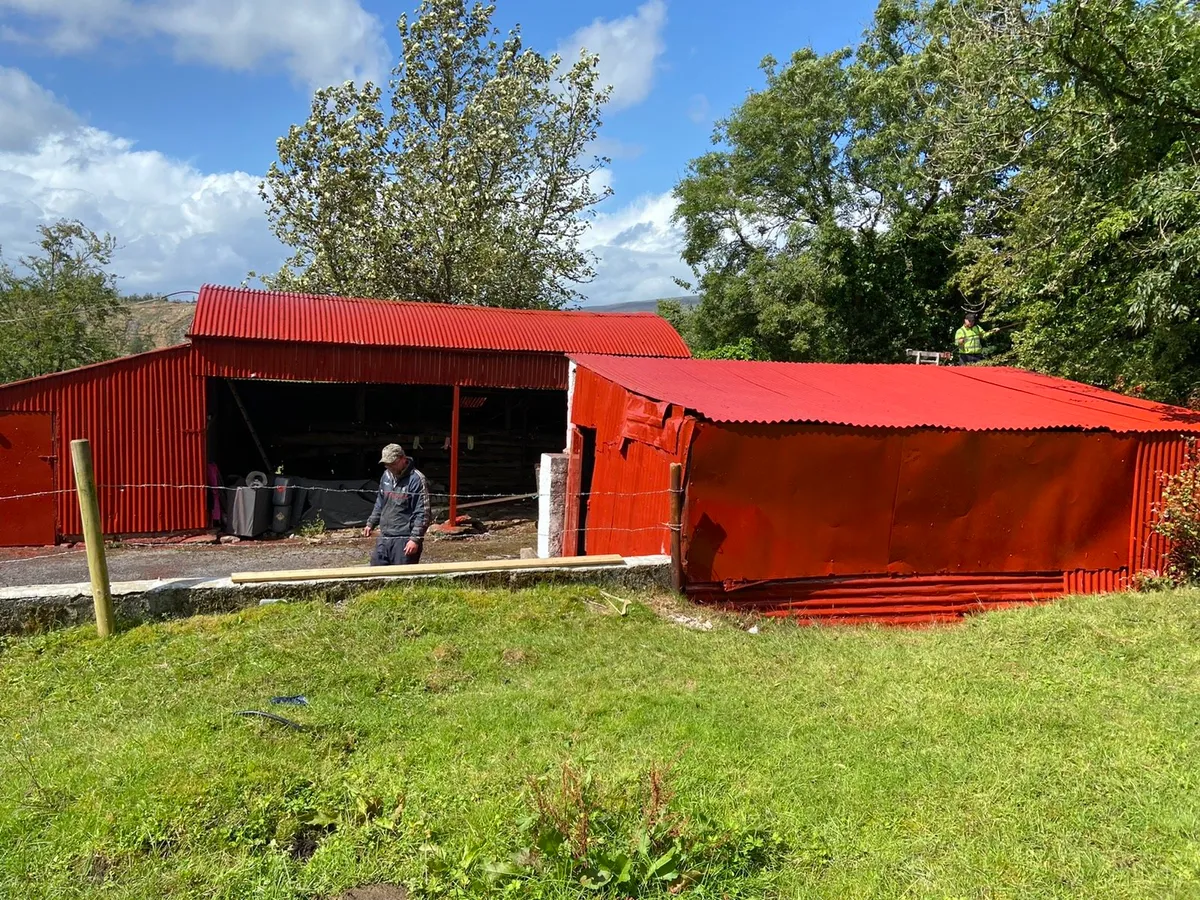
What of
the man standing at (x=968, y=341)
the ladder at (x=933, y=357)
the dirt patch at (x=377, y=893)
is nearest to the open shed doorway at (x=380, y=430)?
the ladder at (x=933, y=357)

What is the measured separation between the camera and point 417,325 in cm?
1480

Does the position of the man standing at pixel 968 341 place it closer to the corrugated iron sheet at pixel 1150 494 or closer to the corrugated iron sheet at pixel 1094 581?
the corrugated iron sheet at pixel 1150 494

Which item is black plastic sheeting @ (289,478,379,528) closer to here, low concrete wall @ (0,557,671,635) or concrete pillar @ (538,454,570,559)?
concrete pillar @ (538,454,570,559)

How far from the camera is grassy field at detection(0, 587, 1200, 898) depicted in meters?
3.26

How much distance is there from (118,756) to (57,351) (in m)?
22.9

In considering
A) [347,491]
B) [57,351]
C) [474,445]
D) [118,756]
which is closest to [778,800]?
[118,756]

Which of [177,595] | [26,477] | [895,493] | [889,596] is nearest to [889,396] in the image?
[895,493]

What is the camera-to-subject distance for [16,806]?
3.60 meters

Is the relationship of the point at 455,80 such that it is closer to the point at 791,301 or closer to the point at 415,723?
the point at 791,301

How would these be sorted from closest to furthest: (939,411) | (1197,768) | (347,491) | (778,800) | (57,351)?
(778,800) → (1197,768) → (939,411) → (347,491) → (57,351)

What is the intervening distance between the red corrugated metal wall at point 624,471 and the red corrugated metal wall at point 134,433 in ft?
22.2

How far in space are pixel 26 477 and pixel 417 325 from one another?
6.81 meters

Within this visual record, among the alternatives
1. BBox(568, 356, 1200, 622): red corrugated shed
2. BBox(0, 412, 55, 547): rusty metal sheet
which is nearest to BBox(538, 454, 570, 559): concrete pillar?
BBox(568, 356, 1200, 622): red corrugated shed

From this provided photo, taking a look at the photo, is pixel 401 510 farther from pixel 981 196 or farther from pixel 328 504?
pixel 981 196
